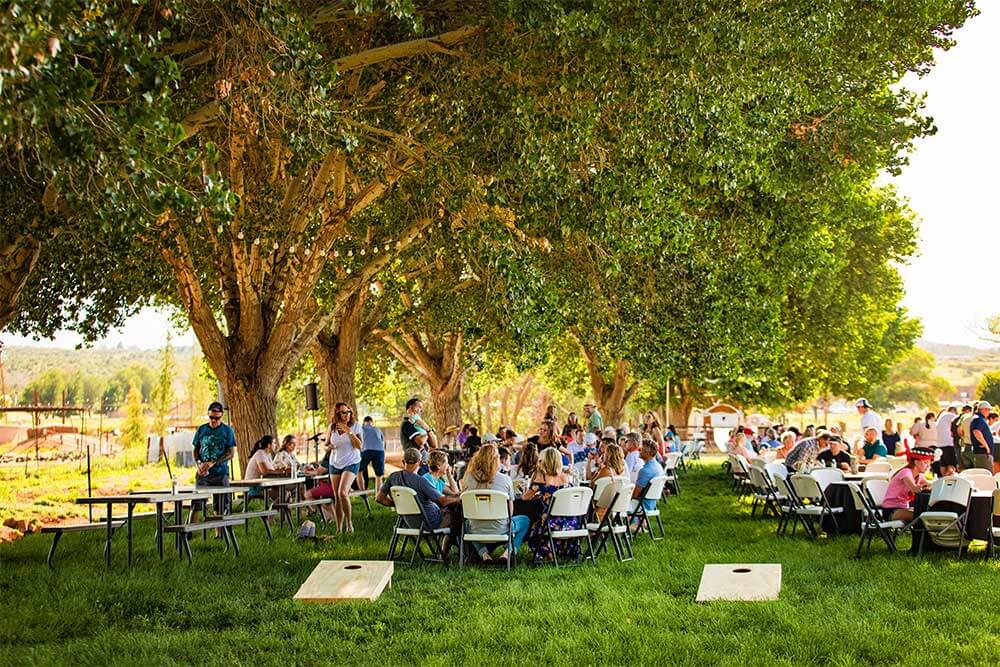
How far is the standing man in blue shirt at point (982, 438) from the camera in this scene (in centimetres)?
1719

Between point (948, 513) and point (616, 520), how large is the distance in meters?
3.56

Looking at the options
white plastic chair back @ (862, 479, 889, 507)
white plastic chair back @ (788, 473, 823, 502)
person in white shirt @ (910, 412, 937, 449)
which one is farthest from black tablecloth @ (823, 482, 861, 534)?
person in white shirt @ (910, 412, 937, 449)

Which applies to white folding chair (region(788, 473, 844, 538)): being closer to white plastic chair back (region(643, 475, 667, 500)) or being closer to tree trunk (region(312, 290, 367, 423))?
white plastic chair back (region(643, 475, 667, 500))

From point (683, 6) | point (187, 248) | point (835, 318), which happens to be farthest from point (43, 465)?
point (683, 6)

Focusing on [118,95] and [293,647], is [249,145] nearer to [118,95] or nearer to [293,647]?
[118,95]

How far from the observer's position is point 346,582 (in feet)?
31.9

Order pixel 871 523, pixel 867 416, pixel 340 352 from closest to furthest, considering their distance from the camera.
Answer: pixel 871 523, pixel 867 416, pixel 340 352

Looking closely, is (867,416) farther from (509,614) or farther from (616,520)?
(509,614)

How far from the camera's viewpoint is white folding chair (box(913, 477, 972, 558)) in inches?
446

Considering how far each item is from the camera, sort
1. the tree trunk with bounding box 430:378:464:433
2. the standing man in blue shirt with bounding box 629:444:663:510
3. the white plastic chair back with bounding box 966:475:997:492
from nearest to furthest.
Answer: the white plastic chair back with bounding box 966:475:997:492
the standing man in blue shirt with bounding box 629:444:663:510
the tree trunk with bounding box 430:378:464:433

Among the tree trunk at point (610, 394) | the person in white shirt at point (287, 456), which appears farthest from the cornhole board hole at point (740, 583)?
the tree trunk at point (610, 394)

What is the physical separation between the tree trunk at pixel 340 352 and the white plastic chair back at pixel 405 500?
11.2m

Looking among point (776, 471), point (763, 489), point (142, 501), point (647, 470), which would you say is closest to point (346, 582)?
point (142, 501)

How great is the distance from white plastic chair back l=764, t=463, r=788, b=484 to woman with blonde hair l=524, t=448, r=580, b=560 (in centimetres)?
456
